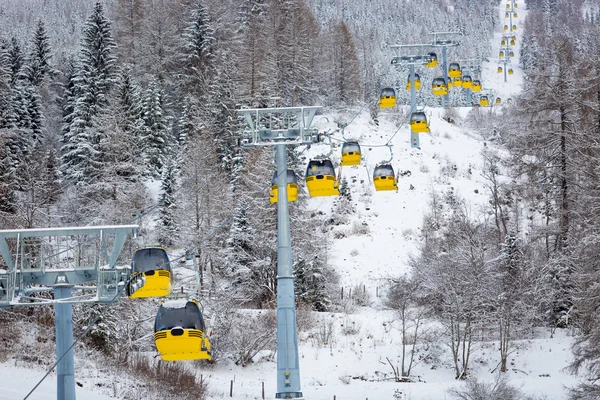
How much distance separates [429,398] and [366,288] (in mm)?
13682

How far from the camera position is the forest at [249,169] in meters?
29.7

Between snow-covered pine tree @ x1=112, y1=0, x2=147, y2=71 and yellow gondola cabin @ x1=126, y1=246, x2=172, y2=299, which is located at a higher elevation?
snow-covered pine tree @ x1=112, y1=0, x2=147, y2=71

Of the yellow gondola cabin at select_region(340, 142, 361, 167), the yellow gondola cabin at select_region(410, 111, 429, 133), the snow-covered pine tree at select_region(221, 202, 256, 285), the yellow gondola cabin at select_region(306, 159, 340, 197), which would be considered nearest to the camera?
the yellow gondola cabin at select_region(306, 159, 340, 197)

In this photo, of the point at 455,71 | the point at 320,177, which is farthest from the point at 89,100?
the point at 320,177

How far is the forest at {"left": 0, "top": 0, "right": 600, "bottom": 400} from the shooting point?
29.7 m

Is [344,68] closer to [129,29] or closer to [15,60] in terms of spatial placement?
[129,29]

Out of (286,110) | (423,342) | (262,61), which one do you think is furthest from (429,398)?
Answer: (262,61)

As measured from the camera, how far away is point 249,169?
42.5 metres

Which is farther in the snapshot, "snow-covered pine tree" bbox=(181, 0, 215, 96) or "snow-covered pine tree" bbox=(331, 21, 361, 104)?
"snow-covered pine tree" bbox=(331, 21, 361, 104)

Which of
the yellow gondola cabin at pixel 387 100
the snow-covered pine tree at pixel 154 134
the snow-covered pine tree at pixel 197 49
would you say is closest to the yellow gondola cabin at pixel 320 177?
the yellow gondola cabin at pixel 387 100

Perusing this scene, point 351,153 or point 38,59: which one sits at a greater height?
point 38,59

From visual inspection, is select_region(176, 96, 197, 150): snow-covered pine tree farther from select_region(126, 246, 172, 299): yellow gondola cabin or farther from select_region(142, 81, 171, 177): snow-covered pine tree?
select_region(126, 246, 172, 299): yellow gondola cabin

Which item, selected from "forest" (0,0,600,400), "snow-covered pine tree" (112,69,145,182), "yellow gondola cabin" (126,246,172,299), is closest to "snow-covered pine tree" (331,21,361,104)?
"forest" (0,0,600,400)

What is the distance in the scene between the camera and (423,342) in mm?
32281
